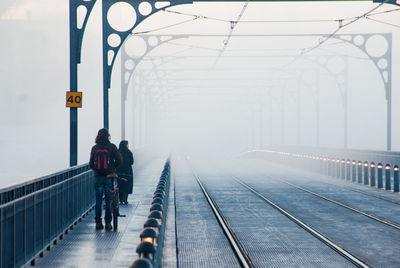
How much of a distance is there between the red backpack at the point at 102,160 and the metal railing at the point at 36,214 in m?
0.68

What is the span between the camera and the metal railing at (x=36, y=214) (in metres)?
8.29

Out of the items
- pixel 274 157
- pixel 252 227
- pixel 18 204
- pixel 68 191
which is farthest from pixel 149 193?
pixel 274 157

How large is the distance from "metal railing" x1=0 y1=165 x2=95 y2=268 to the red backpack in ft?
2.22

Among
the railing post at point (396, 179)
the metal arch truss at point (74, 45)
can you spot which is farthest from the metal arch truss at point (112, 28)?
the railing post at point (396, 179)

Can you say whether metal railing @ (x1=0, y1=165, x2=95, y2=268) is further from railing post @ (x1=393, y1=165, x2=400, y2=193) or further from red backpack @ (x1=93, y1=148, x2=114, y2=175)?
railing post @ (x1=393, y1=165, x2=400, y2=193)

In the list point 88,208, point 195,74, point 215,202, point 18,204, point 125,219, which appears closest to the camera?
point 18,204

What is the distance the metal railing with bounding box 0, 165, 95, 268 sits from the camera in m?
8.29

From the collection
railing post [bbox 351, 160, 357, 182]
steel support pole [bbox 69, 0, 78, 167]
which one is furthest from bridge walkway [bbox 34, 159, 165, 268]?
railing post [bbox 351, 160, 357, 182]

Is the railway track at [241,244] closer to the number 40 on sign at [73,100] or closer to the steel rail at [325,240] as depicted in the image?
the steel rail at [325,240]

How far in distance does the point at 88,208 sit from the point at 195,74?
55.1 metres

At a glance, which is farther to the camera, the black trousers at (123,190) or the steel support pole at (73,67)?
the black trousers at (123,190)

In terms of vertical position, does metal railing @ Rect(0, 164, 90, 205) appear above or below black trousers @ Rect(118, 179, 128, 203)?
above

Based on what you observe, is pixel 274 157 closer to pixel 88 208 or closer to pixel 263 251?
pixel 88 208

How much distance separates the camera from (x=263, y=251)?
11992 mm
